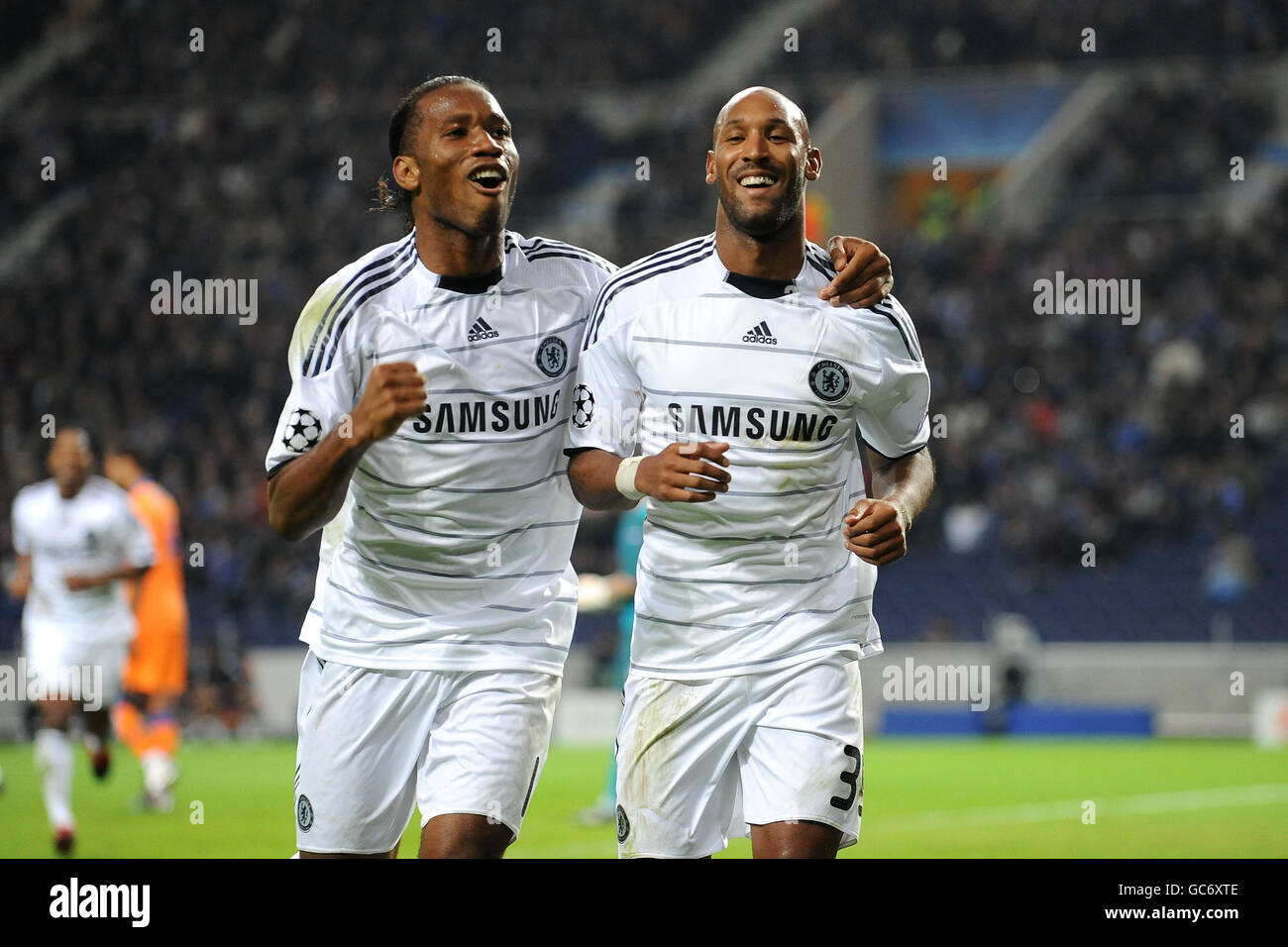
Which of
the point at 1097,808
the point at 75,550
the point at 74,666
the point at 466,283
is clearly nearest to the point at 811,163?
the point at 466,283

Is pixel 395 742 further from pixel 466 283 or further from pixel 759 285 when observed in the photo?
pixel 759 285

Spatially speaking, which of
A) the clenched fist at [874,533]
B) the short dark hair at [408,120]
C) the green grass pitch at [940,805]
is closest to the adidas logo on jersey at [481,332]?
the short dark hair at [408,120]

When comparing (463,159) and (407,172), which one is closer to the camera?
(463,159)

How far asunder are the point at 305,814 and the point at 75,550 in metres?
6.24

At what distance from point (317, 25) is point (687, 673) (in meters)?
25.6

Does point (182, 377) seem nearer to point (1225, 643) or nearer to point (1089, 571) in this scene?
point (1089, 571)

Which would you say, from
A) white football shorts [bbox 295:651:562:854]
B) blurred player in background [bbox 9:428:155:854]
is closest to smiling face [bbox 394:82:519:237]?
white football shorts [bbox 295:651:562:854]

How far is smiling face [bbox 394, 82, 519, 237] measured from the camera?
4.66 meters

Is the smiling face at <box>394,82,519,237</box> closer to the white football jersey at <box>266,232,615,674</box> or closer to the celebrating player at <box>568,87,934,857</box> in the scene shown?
the white football jersey at <box>266,232,615,674</box>

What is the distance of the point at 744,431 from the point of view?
442 centimetres

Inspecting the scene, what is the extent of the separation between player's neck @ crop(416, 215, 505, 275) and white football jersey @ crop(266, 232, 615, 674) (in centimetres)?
3
